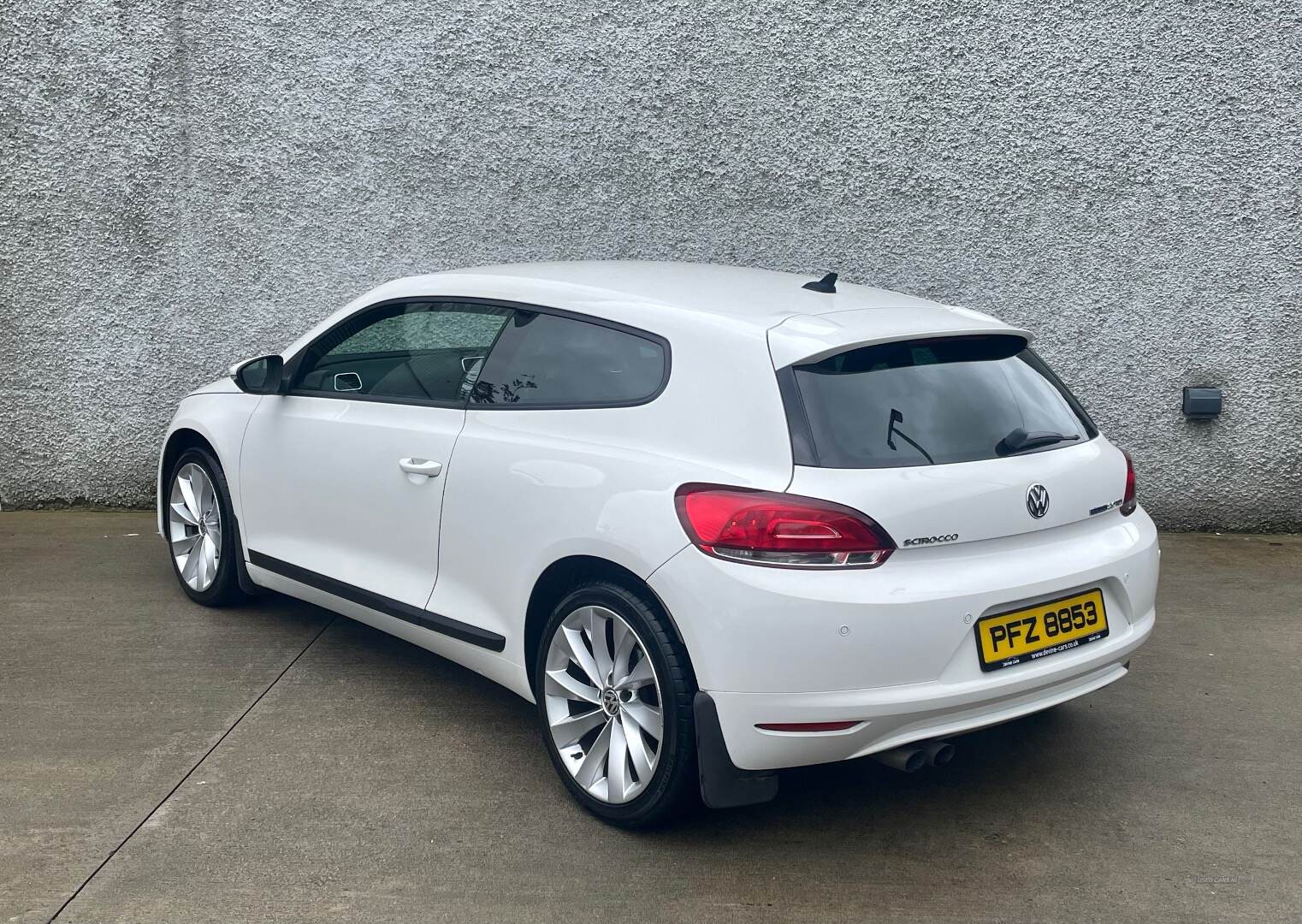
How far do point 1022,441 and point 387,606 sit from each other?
2.14 m

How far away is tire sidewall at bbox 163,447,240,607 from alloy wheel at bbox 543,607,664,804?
205cm

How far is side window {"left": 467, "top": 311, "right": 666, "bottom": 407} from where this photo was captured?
3.42 meters

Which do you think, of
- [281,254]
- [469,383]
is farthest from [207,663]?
[281,254]

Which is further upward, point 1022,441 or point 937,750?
point 1022,441

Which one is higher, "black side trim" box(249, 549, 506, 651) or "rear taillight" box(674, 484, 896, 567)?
"rear taillight" box(674, 484, 896, 567)

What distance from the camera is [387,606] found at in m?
4.07

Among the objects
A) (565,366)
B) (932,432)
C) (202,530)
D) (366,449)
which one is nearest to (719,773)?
(932,432)

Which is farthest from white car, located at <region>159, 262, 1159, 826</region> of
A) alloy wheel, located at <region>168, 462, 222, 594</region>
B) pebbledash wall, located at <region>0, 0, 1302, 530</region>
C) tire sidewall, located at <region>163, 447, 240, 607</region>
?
pebbledash wall, located at <region>0, 0, 1302, 530</region>

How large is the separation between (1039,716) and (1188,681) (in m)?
0.73

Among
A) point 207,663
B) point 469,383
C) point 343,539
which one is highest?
point 469,383

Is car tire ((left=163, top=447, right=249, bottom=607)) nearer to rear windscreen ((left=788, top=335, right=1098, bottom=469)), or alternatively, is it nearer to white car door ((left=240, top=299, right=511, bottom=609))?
white car door ((left=240, top=299, right=511, bottom=609))

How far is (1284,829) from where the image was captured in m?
3.36

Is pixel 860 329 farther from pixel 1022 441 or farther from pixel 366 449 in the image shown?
pixel 366 449

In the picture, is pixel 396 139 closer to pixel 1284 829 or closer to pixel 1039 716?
pixel 1039 716
